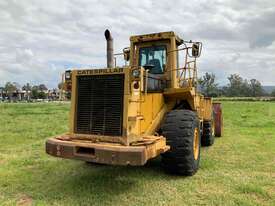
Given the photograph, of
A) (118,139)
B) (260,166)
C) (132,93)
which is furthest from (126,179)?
(260,166)

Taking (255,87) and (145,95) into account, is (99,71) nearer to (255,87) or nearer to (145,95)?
(145,95)

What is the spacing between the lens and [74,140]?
6316 millimetres

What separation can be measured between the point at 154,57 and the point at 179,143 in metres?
2.41

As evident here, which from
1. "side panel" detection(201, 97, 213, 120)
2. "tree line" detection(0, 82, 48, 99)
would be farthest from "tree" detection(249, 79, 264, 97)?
"side panel" detection(201, 97, 213, 120)

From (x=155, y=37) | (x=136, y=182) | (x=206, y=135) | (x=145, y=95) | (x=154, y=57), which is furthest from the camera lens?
(x=206, y=135)

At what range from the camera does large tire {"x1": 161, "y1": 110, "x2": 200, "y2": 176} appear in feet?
21.8

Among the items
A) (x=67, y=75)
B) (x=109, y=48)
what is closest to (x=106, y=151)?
(x=67, y=75)

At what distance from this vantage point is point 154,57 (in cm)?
822

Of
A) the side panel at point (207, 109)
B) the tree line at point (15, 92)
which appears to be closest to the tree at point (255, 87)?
the tree line at point (15, 92)

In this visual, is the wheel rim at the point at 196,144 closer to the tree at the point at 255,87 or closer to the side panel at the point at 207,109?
the side panel at the point at 207,109

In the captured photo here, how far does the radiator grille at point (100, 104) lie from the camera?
6047 millimetres

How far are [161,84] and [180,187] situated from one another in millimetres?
2335

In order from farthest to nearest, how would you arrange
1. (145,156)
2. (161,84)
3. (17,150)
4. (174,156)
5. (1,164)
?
(17,150)
(1,164)
(161,84)
(174,156)
(145,156)

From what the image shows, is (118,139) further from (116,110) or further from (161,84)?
(161,84)
